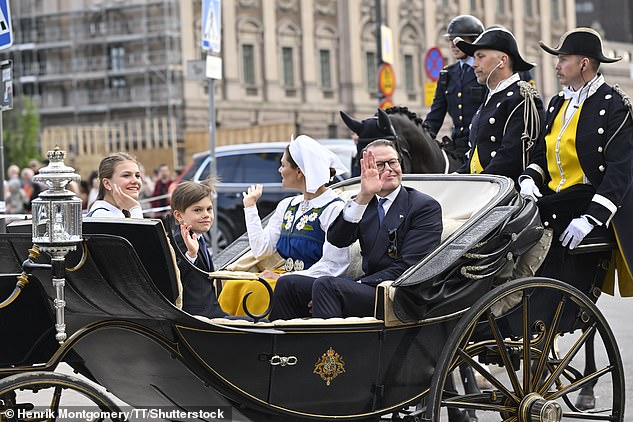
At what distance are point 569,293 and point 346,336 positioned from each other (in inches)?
45.3

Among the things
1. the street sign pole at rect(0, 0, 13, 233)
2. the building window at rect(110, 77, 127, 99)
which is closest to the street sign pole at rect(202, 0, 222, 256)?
the street sign pole at rect(0, 0, 13, 233)

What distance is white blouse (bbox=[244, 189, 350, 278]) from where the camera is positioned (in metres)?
5.64

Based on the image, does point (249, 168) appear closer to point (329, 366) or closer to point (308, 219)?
point (308, 219)

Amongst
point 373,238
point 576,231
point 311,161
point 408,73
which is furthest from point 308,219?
point 408,73

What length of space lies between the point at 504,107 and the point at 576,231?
128 cm

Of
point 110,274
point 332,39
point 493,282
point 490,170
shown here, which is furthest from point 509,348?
point 332,39

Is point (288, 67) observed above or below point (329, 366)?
above

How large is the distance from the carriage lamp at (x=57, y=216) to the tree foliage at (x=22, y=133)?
4208 centimetres

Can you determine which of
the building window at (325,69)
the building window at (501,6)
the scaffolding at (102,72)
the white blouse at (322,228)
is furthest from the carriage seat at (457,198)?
the building window at (501,6)

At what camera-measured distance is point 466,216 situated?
602 cm

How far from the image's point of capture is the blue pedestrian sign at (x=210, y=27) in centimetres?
1222

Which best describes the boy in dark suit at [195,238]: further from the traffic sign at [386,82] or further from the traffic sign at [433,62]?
the traffic sign at [433,62]

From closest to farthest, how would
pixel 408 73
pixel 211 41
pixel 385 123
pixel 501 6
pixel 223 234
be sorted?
pixel 385 123, pixel 211 41, pixel 223 234, pixel 408 73, pixel 501 6

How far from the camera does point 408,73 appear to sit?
58.9 m
